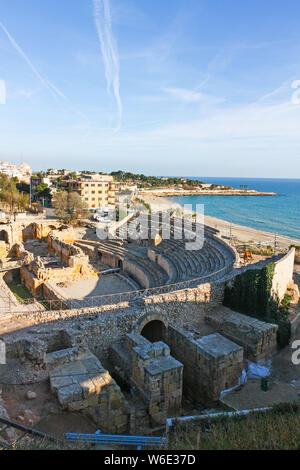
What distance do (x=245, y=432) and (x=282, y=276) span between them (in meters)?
12.6

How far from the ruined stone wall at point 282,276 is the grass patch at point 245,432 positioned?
28.4ft

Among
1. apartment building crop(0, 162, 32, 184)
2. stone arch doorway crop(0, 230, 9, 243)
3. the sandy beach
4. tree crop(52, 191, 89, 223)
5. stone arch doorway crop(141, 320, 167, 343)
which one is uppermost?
apartment building crop(0, 162, 32, 184)

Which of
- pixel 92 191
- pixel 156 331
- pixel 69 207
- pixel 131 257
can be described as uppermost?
pixel 92 191

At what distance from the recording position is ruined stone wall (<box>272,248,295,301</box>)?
16094 mm

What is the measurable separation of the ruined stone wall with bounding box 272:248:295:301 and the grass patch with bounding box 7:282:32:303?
47.7 feet

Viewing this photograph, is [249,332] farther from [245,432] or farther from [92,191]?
[92,191]

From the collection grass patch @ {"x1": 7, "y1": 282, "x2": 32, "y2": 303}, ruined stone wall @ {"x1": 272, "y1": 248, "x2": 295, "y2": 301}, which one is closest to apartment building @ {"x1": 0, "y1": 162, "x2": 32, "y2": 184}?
grass patch @ {"x1": 7, "y1": 282, "x2": 32, "y2": 303}

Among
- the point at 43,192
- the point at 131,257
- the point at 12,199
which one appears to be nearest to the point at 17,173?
the point at 43,192

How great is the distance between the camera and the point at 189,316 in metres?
13.4

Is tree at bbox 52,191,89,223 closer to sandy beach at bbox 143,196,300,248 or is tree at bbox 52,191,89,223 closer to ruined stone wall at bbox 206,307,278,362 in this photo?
sandy beach at bbox 143,196,300,248

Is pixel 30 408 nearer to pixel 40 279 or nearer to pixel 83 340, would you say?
pixel 83 340

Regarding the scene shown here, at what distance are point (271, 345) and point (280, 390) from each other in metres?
2.69

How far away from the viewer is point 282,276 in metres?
17.5
